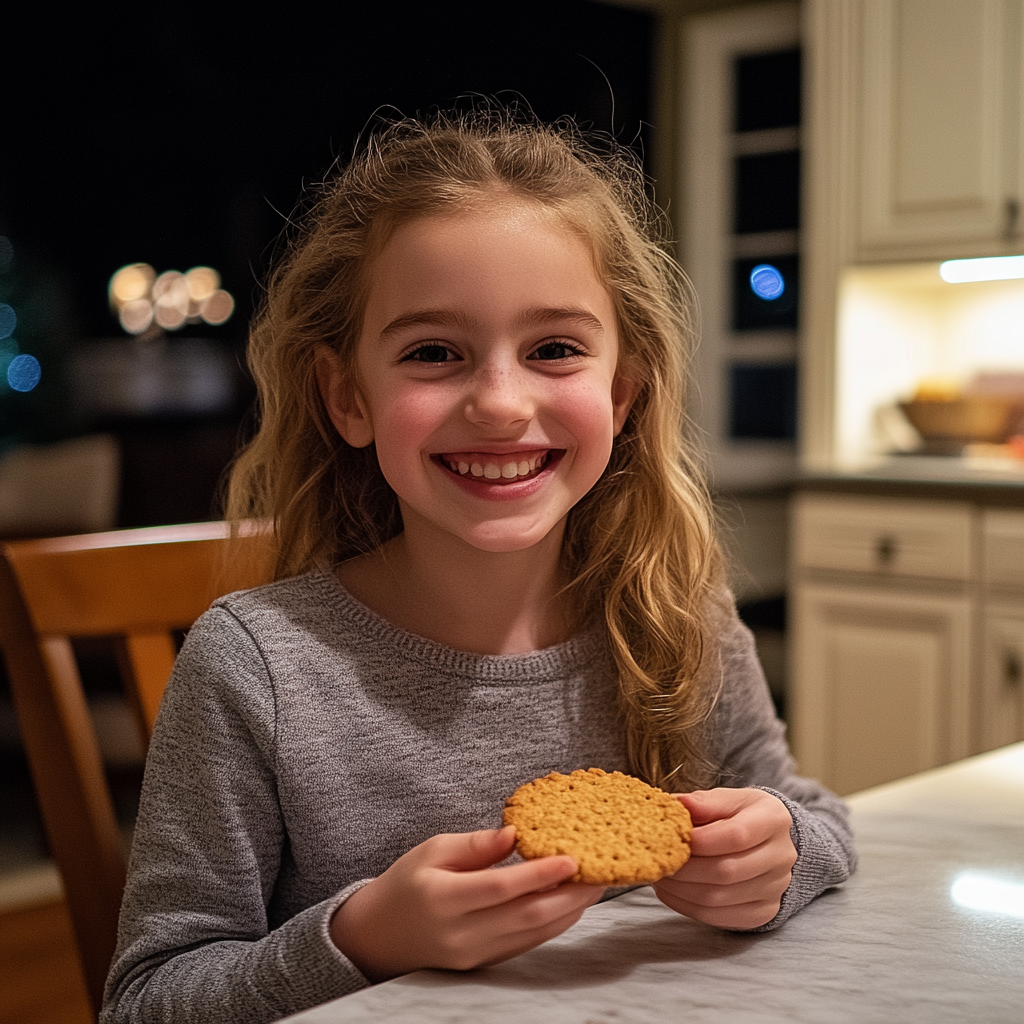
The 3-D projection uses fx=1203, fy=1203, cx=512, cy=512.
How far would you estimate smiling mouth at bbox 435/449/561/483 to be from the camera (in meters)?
0.89

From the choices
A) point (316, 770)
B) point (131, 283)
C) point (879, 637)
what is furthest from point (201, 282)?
point (316, 770)

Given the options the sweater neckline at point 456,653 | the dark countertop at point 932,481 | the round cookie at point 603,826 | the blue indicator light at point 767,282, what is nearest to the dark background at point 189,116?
the blue indicator light at point 767,282

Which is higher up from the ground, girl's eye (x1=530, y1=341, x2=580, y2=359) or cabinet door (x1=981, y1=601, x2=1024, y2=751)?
girl's eye (x1=530, y1=341, x2=580, y2=359)

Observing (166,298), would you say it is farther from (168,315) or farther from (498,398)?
(498,398)

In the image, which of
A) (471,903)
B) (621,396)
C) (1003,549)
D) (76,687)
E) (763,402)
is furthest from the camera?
(763,402)

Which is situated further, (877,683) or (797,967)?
(877,683)

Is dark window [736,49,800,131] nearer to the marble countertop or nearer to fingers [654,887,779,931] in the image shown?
the marble countertop

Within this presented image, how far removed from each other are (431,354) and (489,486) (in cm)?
11

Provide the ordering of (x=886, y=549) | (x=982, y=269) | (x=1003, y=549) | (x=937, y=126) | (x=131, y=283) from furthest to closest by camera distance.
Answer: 1. (x=131, y=283)
2. (x=982, y=269)
3. (x=937, y=126)
4. (x=886, y=549)
5. (x=1003, y=549)

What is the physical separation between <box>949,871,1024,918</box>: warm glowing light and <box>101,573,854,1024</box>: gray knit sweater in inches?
2.9

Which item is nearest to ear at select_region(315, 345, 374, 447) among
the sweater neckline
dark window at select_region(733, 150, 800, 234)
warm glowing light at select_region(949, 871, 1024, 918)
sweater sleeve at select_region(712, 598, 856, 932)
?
the sweater neckline

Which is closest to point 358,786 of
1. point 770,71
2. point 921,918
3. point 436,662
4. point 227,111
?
point 436,662

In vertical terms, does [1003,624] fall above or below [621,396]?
below

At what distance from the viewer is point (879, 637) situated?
3.21 meters
